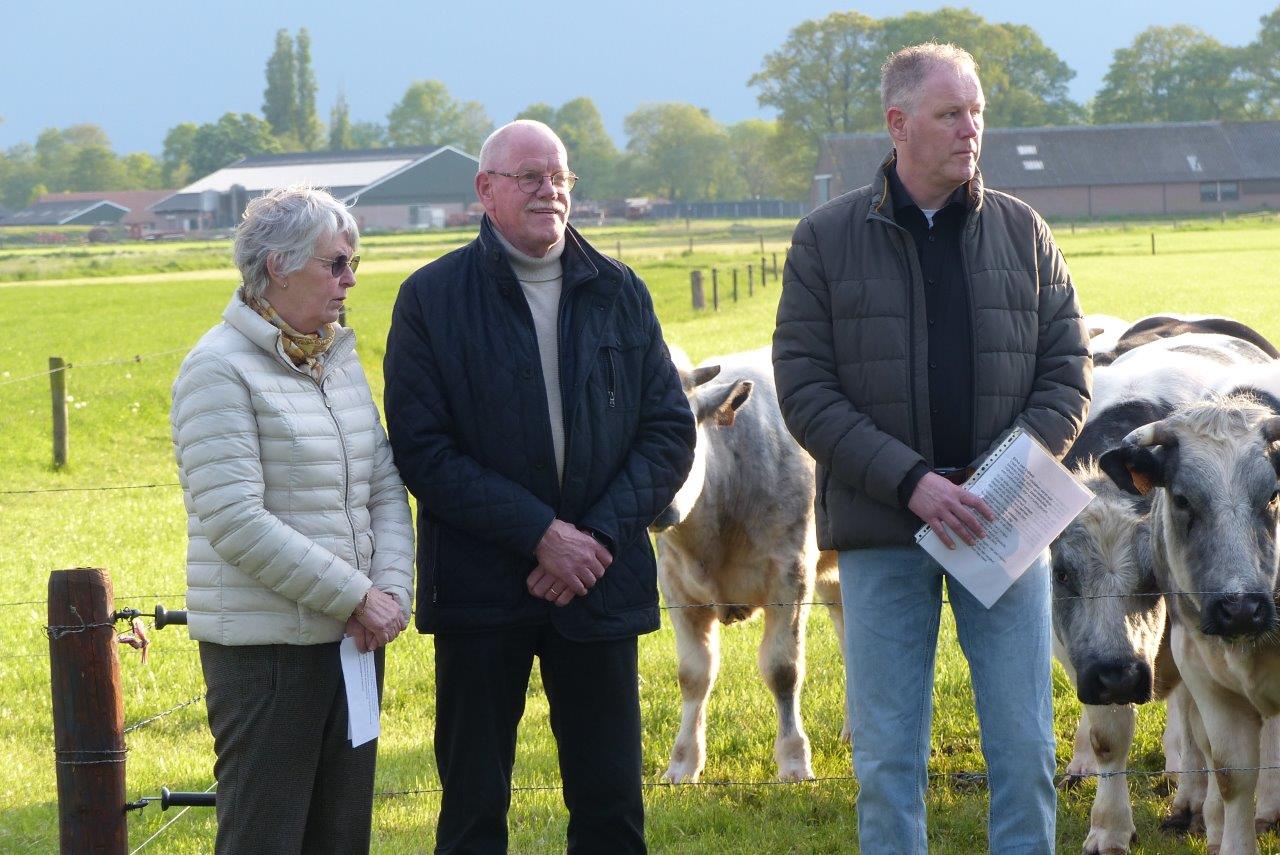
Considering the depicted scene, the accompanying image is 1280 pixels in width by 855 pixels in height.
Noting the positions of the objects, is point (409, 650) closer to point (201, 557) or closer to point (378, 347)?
point (201, 557)

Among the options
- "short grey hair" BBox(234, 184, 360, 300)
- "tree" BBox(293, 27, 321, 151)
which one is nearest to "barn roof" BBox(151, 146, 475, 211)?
"tree" BBox(293, 27, 321, 151)

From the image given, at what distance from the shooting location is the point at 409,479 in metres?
4.15

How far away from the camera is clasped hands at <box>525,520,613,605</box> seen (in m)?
4.09

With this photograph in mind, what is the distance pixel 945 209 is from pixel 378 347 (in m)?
22.5

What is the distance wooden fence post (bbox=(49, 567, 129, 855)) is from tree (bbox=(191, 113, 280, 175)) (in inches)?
6310

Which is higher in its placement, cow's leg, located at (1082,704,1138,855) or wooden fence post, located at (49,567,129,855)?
wooden fence post, located at (49,567,129,855)

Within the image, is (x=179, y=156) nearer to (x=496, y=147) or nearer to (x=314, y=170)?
(x=314, y=170)

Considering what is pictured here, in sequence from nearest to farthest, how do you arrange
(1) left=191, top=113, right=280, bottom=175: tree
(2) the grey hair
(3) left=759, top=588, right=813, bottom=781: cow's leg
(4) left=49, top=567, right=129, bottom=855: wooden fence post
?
1. (4) left=49, top=567, right=129, bottom=855: wooden fence post
2. (2) the grey hair
3. (3) left=759, top=588, right=813, bottom=781: cow's leg
4. (1) left=191, top=113, right=280, bottom=175: tree

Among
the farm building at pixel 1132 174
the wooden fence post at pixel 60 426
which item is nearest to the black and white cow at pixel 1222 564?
the wooden fence post at pixel 60 426

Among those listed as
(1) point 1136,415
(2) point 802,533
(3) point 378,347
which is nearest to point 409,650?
(2) point 802,533

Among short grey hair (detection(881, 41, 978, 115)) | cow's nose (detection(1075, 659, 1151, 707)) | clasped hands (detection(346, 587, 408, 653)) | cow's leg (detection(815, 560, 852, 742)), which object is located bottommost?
cow's leg (detection(815, 560, 852, 742))

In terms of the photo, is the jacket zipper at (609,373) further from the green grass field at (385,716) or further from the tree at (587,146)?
the tree at (587,146)

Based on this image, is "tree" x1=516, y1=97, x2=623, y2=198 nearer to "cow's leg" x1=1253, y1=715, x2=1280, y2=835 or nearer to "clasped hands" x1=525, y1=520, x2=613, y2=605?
"cow's leg" x1=1253, y1=715, x2=1280, y2=835

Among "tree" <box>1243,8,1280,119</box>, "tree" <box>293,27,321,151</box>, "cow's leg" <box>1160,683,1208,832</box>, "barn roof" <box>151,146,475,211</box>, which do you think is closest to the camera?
"cow's leg" <box>1160,683,1208,832</box>
